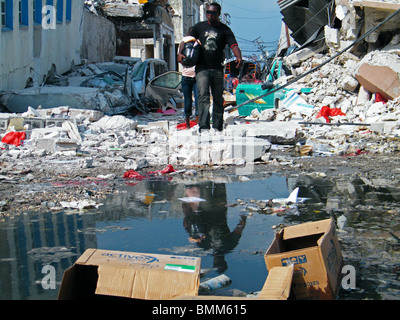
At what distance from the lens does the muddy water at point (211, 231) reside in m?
2.29

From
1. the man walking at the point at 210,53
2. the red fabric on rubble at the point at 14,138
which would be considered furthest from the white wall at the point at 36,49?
the man walking at the point at 210,53

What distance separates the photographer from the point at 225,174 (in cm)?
531

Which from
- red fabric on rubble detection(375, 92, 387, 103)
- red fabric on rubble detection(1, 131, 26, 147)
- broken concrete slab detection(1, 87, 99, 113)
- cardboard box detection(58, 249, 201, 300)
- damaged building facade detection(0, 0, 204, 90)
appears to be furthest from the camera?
damaged building facade detection(0, 0, 204, 90)

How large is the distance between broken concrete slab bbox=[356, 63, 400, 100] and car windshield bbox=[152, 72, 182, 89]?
5.95 m

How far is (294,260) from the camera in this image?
2014 mm

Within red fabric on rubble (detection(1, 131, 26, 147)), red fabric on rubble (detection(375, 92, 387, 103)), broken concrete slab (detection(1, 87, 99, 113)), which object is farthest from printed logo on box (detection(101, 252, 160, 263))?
red fabric on rubble (detection(375, 92, 387, 103))

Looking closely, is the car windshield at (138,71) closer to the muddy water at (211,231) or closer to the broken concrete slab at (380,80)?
the broken concrete slab at (380,80)

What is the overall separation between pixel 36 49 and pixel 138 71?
3.36 metres

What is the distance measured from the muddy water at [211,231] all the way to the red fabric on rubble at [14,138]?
3.97m

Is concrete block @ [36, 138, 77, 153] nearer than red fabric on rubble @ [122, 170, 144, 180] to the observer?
No

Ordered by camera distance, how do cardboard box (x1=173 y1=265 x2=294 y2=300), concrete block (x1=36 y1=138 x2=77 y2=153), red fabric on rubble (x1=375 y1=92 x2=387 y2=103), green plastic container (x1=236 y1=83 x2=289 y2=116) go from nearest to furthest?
cardboard box (x1=173 y1=265 x2=294 y2=300) → concrete block (x1=36 y1=138 x2=77 y2=153) → red fabric on rubble (x1=375 y1=92 x2=387 y2=103) → green plastic container (x1=236 y1=83 x2=289 y2=116)

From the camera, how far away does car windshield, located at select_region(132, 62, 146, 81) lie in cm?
1529

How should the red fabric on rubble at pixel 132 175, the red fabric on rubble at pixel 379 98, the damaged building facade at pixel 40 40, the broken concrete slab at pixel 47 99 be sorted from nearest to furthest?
the red fabric on rubble at pixel 132 175 < the broken concrete slab at pixel 47 99 < the red fabric on rubble at pixel 379 98 < the damaged building facade at pixel 40 40

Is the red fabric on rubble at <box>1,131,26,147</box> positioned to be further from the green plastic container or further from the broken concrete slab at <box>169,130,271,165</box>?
the green plastic container
